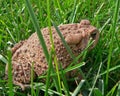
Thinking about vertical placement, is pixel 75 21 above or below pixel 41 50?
above

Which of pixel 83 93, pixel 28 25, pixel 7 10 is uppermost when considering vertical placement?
pixel 7 10

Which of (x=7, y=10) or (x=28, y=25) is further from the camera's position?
(x=7, y=10)

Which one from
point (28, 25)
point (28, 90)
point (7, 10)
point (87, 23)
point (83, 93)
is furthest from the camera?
point (7, 10)

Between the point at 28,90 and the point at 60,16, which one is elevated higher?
the point at 60,16

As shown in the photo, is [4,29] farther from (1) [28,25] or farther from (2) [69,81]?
(2) [69,81]

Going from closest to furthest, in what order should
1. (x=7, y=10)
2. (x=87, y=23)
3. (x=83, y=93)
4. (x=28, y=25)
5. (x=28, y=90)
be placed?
(x=83, y=93) < (x=28, y=90) < (x=87, y=23) < (x=28, y=25) < (x=7, y=10)

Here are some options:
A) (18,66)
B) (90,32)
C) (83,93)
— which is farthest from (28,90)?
(90,32)

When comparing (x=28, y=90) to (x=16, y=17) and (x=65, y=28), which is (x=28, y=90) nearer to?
(x=65, y=28)

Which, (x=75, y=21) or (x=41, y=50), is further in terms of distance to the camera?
(x=75, y=21)
